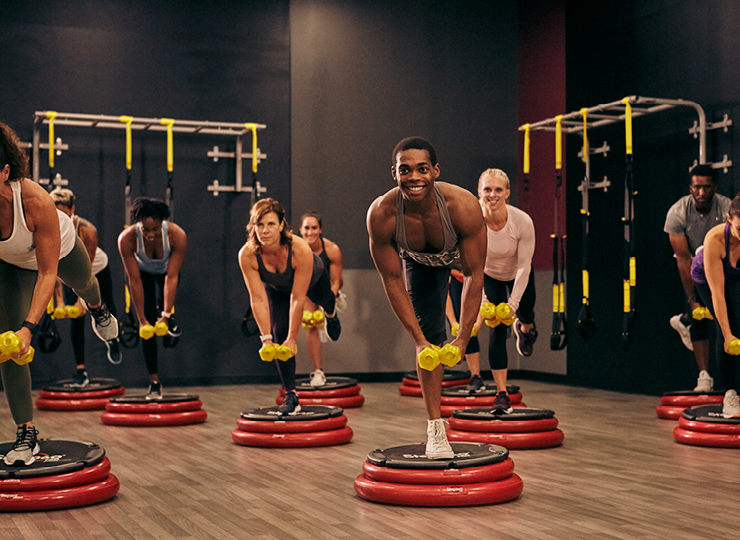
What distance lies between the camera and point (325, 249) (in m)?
7.18

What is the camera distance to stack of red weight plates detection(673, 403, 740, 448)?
4.47m

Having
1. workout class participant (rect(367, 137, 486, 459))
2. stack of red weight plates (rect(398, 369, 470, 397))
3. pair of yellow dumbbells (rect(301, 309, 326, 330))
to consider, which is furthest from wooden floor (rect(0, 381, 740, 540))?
stack of red weight plates (rect(398, 369, 470, 397))

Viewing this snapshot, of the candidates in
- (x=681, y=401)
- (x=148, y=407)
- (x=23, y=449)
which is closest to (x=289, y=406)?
(x=148, y=407)

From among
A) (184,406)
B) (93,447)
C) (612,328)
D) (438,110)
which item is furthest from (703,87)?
(93,447)

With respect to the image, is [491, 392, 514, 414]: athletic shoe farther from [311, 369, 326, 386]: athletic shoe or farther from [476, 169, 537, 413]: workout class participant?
[311, 369, 326, 386]: athletic shoe

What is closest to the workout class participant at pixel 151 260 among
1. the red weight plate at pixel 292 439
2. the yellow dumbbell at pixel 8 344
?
the red weight plate at pixel 292 439

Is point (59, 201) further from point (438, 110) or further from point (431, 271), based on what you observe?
point (438, 110)

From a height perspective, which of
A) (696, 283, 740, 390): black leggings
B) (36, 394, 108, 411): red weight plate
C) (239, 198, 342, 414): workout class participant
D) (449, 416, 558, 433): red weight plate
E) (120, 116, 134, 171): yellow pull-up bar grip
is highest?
(120, 116, 134, 171): yellow pull-up bar grip

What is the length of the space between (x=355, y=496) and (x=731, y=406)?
7.47ft

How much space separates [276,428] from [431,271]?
1.60 meters

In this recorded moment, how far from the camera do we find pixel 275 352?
4645 mm

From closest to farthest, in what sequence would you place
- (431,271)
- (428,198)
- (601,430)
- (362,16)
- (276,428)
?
(428,198) → (431,271) → (276,428) → (601,430) → (362,16)

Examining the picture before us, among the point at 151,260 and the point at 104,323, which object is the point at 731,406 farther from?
the point at 151,260

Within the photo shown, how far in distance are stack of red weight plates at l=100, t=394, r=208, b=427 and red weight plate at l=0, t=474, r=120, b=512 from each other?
7.59 feet
